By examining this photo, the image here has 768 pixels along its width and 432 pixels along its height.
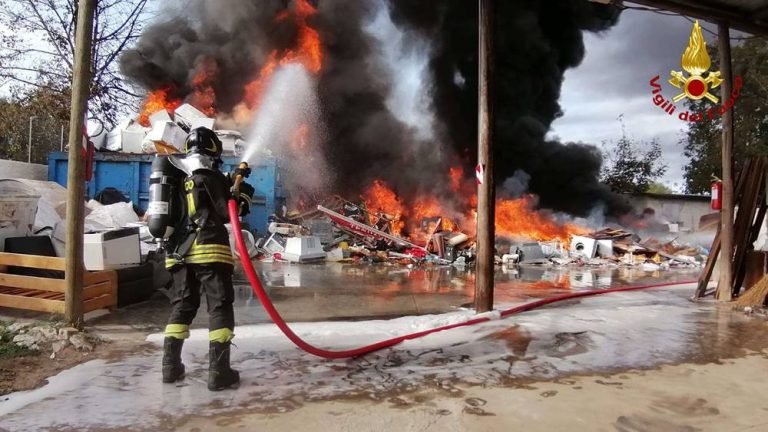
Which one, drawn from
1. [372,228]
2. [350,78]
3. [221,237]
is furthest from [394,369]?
[350,78]

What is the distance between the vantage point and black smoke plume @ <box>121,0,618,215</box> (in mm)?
18969

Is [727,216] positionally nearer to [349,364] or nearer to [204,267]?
[349,364]

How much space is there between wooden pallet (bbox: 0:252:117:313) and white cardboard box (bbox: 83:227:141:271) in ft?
0.95

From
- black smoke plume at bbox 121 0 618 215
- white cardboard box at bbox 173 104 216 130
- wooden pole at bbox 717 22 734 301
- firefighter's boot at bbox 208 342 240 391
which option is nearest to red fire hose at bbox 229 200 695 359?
firefighter's boot at bbox 208 342 240 391

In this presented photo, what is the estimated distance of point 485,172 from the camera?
5.71 metres

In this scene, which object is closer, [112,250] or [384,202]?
[112,250]

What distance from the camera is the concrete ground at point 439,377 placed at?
9.55 ft

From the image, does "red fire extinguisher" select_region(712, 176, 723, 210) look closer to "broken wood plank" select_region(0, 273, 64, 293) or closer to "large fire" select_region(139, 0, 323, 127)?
"broken wood plank" select_region(0, 273, 64, 293)

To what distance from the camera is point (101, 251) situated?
18.8 ft

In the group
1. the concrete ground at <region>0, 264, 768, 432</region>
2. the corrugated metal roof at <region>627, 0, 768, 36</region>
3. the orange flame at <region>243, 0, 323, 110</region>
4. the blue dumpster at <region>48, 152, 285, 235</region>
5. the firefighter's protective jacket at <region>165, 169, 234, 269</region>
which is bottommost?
the concrete ground at <region>0, 264, 768, 432</region>

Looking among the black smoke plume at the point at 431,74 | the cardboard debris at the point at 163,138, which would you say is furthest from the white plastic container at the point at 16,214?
the black smoke plume at the point at 431,74

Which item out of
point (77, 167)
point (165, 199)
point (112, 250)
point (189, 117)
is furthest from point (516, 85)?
point (165, 199)

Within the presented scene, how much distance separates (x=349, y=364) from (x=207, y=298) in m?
1.24

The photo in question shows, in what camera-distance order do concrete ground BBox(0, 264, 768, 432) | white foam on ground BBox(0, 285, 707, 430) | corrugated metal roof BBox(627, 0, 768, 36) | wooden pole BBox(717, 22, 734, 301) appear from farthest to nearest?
1. wooden pole BBox(717, 22, 734, 301)
2. corrugated metal roof BBox(627, 0, 768, 36)
3. white foam on ground BBox(0, 285, 707, 430)
4. concrete ground BBox(0, 264, 768, 432)
